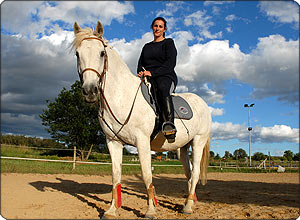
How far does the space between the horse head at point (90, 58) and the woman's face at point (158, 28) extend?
1.18 meters

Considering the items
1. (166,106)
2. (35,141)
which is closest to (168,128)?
(166,106)

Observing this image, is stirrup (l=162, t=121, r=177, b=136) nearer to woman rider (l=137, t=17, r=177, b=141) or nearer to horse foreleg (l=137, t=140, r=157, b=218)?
woman rider (l=137, t=17, r=177, b=141)

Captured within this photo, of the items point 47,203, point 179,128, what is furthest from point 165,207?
point 47,203

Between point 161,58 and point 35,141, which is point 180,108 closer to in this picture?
point 161,58

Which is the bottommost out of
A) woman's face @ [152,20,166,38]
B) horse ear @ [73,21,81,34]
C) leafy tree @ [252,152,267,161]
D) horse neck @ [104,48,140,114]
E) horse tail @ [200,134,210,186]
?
leafy tree @ [252,152,267,161]

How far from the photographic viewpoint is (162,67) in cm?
408

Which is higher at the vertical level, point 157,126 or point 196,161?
point 157,126

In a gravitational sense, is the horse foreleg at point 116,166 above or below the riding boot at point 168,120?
below

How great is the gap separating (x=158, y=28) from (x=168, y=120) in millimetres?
1806

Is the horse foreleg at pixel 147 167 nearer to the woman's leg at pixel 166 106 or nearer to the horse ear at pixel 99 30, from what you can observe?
the woman's leg at pixel 166 106

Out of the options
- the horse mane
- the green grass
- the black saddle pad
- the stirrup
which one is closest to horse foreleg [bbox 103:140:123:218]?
Result: the stirrup

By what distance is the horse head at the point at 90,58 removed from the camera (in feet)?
10.2

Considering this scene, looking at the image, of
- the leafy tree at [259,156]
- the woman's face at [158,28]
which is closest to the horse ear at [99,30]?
the woman's face at [158,28]

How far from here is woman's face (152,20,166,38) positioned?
14.3ft
